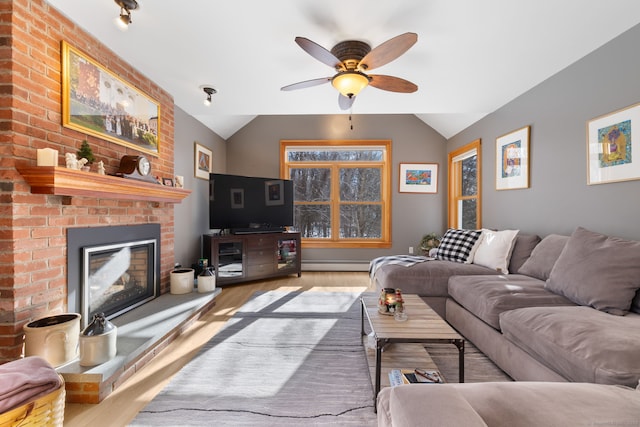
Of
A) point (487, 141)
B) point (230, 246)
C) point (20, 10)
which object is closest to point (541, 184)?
point (487, 141)

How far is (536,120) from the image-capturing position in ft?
9.47

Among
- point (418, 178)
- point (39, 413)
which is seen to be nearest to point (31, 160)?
point (39, 413)

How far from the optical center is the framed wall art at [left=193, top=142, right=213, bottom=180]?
13.1 ft

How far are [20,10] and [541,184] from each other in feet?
13.8

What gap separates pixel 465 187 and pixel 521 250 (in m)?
1.99

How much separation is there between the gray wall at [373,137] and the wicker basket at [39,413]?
12.9 ft

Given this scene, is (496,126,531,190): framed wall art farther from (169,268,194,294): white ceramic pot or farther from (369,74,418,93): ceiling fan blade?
(169,268,194,294): white ceramic pot

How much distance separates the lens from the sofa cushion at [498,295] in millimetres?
1896

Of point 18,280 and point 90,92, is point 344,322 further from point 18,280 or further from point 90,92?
point 90,92

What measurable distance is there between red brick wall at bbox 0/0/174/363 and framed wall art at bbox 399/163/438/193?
4284 mm

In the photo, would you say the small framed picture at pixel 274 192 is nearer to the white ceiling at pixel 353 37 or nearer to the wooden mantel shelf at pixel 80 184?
the white ceiling at pixel 353 37

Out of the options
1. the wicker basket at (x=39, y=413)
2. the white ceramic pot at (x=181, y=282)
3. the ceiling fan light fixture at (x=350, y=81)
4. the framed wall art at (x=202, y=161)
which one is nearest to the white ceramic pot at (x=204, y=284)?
the white ceramic pot at (x=181, y=282)

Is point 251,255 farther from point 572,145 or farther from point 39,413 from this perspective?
point 572,145

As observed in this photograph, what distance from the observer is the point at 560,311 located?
163 cm
